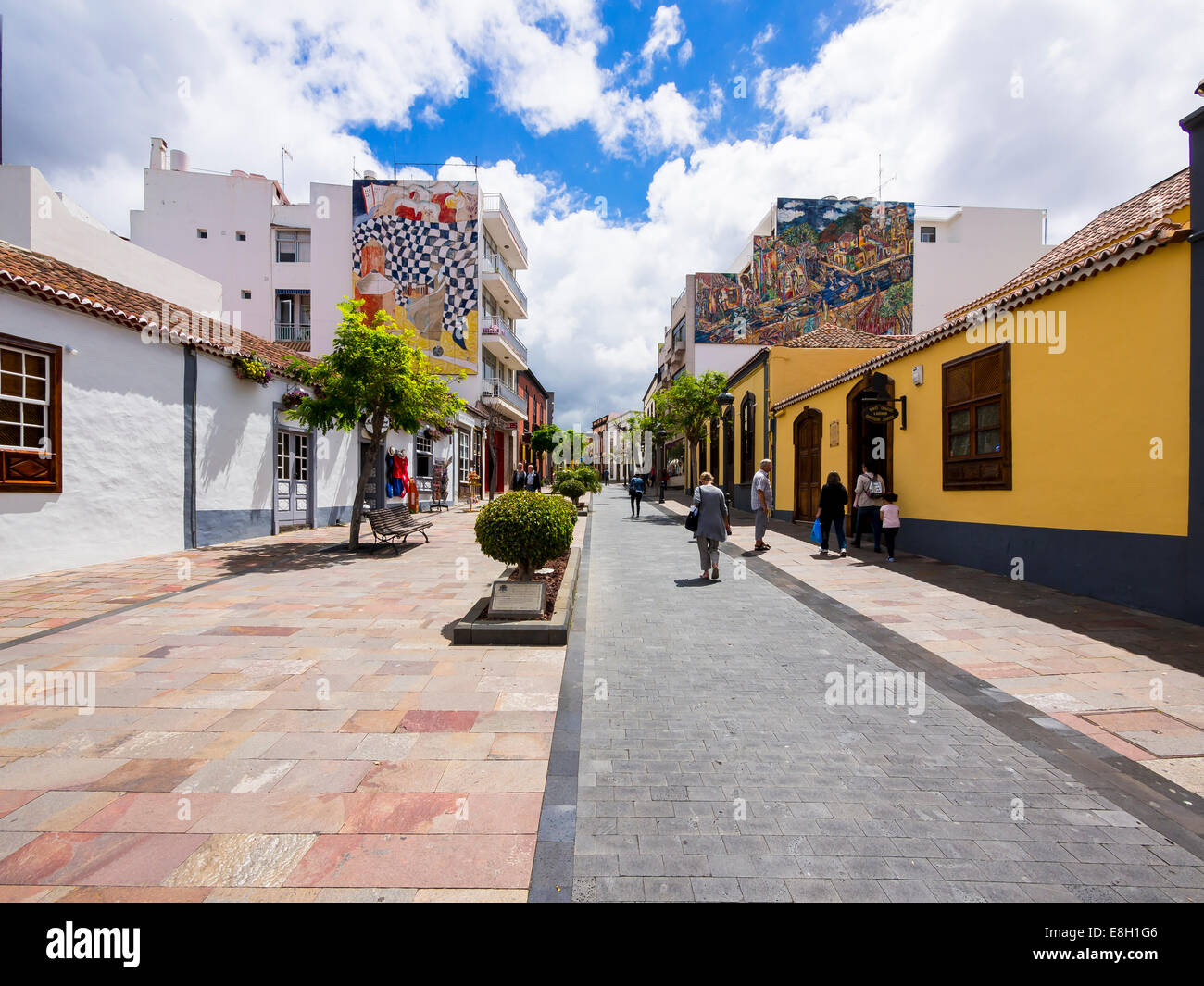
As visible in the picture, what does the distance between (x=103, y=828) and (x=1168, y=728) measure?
5.98 meters

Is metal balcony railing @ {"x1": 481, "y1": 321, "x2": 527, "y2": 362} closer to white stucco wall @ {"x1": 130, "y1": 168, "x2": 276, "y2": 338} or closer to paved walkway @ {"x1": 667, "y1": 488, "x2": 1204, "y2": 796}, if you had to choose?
white stucco wall @ {"x1": 130, "y1": 168, "x2": 276, "y2": 338}

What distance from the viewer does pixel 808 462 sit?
17.0 metres

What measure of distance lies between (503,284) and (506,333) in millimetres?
2924

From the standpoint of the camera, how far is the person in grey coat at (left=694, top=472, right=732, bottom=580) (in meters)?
9.21

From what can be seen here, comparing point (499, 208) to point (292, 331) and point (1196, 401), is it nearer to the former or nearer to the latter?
point (292, 331)

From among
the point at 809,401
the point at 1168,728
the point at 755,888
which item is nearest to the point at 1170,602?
the point at 1168,728

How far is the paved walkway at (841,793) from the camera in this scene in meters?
2.48

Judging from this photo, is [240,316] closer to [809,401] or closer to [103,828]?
[809,401]

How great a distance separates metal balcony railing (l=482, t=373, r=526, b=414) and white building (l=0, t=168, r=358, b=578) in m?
15.3

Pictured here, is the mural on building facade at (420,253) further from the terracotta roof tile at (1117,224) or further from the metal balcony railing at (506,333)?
the terracotta roof tile at (1117,224)

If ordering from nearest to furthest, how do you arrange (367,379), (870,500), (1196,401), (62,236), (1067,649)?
(1067,649) → (1196,401) → (367,379) → (870,500) → (62,236)

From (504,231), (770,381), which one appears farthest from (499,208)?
(770,381)

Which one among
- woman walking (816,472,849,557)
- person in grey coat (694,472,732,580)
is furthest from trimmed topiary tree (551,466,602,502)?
person in grey coat (694,472,732,580)

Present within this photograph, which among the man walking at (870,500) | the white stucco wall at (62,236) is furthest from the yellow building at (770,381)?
the white stucco wall at (62,236)
